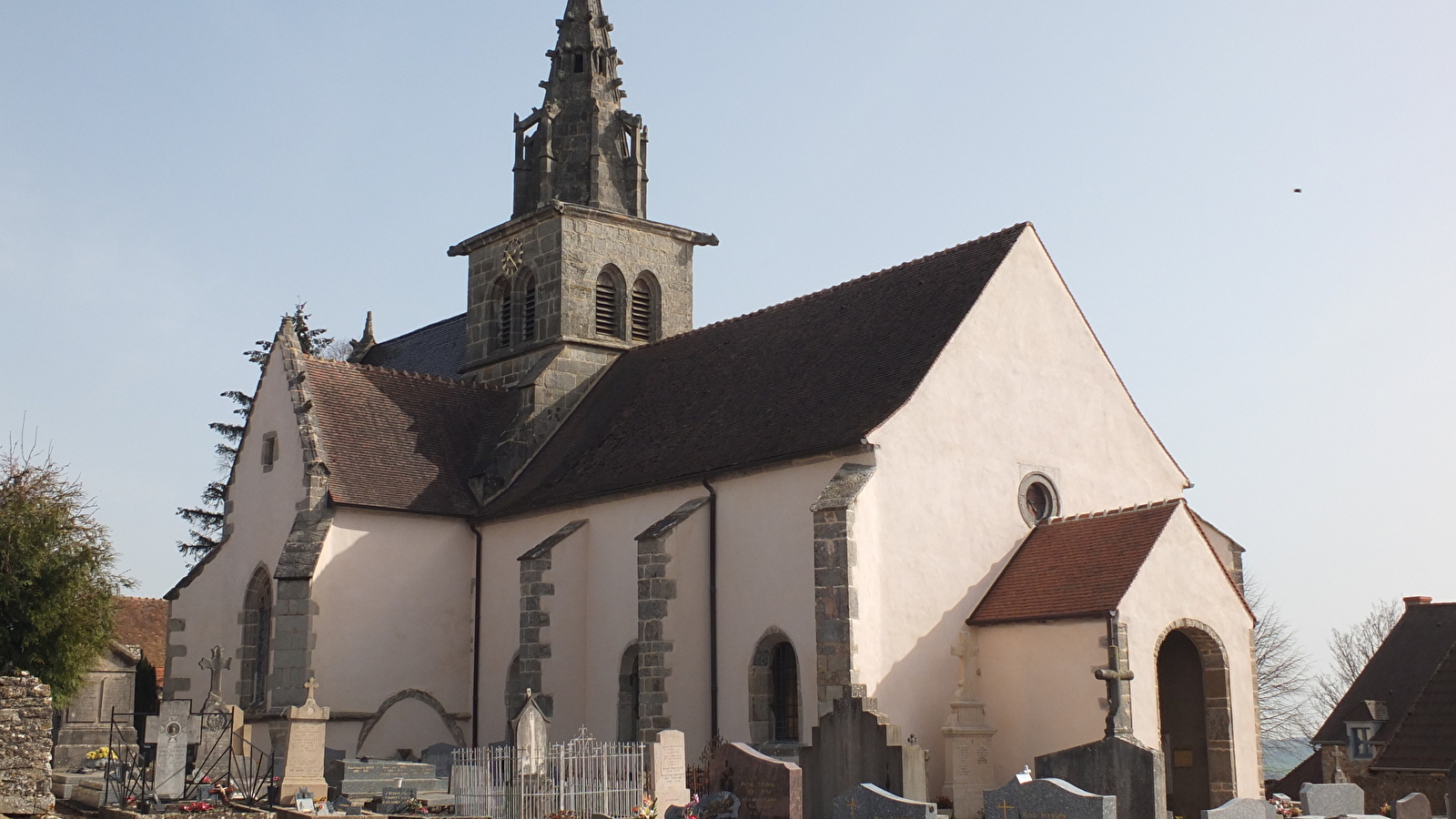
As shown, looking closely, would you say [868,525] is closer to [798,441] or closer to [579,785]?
[798,441]

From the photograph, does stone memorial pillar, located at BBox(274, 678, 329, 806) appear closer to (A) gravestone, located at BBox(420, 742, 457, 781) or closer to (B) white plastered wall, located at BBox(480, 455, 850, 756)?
(A) gravestone, located at BBox(420, 742, 457, 781)

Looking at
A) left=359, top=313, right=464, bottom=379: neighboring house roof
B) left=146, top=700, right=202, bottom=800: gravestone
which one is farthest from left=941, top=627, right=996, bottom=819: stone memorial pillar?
left=359, top=313, right=464, bottom=379: neighboring house roof

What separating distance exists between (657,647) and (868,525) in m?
4.05

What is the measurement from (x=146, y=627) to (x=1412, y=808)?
31391 mm

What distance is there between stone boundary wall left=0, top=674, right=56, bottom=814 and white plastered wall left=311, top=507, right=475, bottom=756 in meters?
7.62

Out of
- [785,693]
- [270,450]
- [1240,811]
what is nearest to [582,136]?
[270,450]

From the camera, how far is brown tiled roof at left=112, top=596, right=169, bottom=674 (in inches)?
1462

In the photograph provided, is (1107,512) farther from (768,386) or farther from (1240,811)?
(1240,811)

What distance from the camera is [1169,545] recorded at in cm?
1938

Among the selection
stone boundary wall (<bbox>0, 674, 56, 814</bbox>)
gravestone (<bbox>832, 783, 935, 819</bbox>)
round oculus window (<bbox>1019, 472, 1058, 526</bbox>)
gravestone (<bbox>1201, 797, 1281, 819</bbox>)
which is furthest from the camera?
round oculus window (<bbox>1019, 472, 1058, 526</bbox>)

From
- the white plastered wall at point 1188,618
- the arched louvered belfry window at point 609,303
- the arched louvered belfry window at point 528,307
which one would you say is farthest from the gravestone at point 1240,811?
the arched louvered belfry window at point 528,307

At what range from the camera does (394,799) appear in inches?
757

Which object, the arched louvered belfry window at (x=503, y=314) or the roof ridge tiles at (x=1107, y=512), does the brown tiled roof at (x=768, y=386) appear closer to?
the roof ridge tiles at (x=1107, y=512)

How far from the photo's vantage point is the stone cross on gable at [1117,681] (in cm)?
1652
